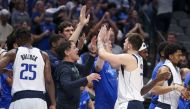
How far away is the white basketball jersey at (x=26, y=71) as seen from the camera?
8.08m

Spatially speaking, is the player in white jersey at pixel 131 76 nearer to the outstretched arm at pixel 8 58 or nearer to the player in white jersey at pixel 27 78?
the player in white jersey at pixel 27 78

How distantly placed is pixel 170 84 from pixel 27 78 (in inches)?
86.6

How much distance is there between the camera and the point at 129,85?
27.1 feet

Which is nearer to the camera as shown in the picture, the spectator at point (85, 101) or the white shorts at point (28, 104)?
the white shorts at point (28, 104)

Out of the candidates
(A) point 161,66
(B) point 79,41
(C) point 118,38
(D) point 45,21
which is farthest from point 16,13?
(A) point 161,66

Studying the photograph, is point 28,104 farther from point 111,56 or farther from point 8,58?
point 111,56

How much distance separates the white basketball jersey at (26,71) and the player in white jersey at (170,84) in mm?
1807

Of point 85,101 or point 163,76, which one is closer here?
point 163,76

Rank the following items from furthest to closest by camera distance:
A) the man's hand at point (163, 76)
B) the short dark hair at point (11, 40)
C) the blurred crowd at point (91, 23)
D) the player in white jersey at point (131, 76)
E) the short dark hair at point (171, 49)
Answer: the blurred crowd at point (91, 23) → the short dark hair at point (171, 49) → the short dark hair at point (11, 40) → the man's hand at point (163, 76) → the player in white jersey at point (131, 76)

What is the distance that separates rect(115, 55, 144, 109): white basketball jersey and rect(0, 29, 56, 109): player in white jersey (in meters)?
0.95

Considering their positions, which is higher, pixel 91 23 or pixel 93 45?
pixel 91 23

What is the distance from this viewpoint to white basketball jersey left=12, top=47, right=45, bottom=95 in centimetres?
808

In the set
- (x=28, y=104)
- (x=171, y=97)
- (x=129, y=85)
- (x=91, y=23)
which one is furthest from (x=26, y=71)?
(x=91, y=23)

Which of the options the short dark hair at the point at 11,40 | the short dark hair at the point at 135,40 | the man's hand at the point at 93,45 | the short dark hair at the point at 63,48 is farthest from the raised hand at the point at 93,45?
the short dark hair at the point at 11,40
